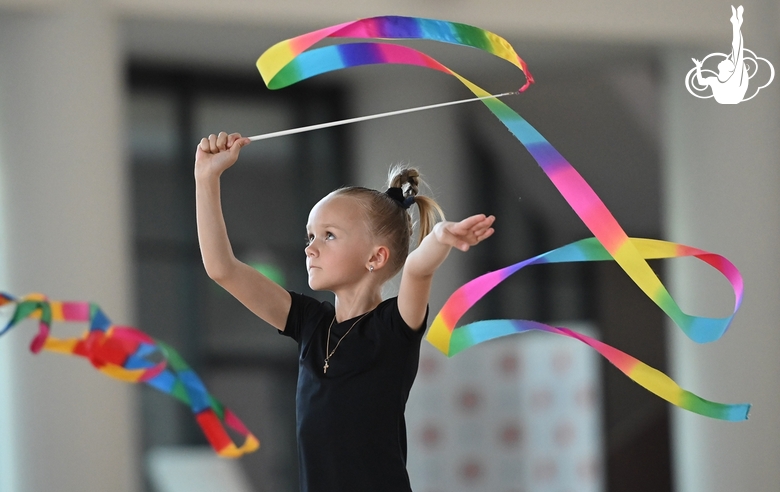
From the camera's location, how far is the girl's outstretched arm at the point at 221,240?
1.31 meters

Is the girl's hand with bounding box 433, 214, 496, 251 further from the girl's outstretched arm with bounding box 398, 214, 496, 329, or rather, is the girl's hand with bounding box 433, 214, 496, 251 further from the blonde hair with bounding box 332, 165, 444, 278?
the blonde hair with bounding box 332, 165, 444, 278

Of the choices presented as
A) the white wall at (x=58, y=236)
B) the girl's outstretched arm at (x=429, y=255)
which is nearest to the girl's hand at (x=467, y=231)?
the girl's outstretched arm at (x=429, y=255)

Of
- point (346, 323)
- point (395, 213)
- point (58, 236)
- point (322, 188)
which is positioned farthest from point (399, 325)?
point (322, 188)

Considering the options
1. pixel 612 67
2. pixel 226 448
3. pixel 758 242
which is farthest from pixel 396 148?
pixel 226 448

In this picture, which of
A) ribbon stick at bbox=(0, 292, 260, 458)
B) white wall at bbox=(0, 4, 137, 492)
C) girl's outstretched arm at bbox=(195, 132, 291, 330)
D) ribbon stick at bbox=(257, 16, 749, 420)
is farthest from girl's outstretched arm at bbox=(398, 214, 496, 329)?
white wall at bbox=(0, 4, 137, 492)

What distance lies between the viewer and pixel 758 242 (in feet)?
14.4

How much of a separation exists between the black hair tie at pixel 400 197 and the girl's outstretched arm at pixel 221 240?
0.23m

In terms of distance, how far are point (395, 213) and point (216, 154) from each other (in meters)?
0.31

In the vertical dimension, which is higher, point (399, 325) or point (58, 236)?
point (58, 236)

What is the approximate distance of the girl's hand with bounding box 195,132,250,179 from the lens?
1.31 meters

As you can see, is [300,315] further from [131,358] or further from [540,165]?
[131,358]

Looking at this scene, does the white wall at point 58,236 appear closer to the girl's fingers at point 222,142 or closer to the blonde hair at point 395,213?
the blonde hair at point 395,213

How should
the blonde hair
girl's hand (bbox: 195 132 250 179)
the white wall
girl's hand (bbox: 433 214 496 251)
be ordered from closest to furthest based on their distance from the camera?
girl's hand (bbox: 433 214 496 251)
girl's hand (bbox: 195 132 250 179)
the blonde hair
the white wall

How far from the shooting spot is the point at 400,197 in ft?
4.94
